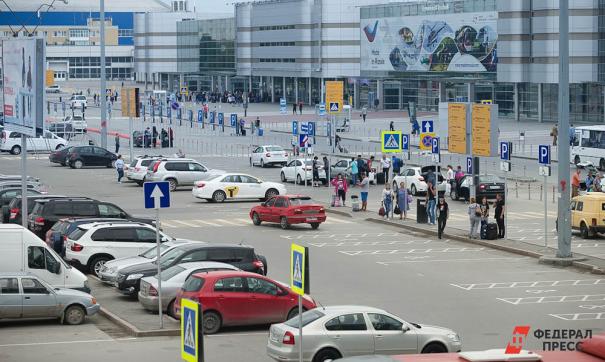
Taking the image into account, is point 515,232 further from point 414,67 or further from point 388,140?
point 414,67

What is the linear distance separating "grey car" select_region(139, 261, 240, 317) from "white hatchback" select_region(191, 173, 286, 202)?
2504 cm

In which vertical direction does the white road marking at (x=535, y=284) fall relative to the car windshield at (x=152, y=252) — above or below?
below

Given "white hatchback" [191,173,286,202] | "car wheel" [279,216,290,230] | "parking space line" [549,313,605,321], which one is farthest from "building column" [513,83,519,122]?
"parking space line" [549,313,605,321]

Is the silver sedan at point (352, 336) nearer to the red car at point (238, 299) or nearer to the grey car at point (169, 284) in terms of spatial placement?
the red car at point (238, 299)

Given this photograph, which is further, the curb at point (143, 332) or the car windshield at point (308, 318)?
the curb at point (143, 332)

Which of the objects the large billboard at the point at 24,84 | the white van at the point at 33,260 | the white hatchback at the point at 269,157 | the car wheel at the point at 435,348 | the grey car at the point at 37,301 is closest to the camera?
the car wheel at the point at 435,348

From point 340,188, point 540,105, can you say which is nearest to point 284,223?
point 340,188

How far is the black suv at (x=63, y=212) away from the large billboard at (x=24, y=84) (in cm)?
441

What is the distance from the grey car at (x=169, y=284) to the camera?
26250mm

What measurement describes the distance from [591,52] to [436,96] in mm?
26660

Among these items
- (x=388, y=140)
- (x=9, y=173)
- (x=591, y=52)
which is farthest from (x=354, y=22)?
(x=388, y=140)

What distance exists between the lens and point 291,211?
42531 millimetres

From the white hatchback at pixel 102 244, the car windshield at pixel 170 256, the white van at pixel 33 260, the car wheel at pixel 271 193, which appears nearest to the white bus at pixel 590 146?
the car wheel at pixel 271 193

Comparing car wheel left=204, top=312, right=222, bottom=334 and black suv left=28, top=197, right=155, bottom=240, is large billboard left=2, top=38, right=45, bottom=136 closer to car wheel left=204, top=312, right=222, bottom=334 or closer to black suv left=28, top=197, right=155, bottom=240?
black suv left=28, top=197, right=155, bottom=240
